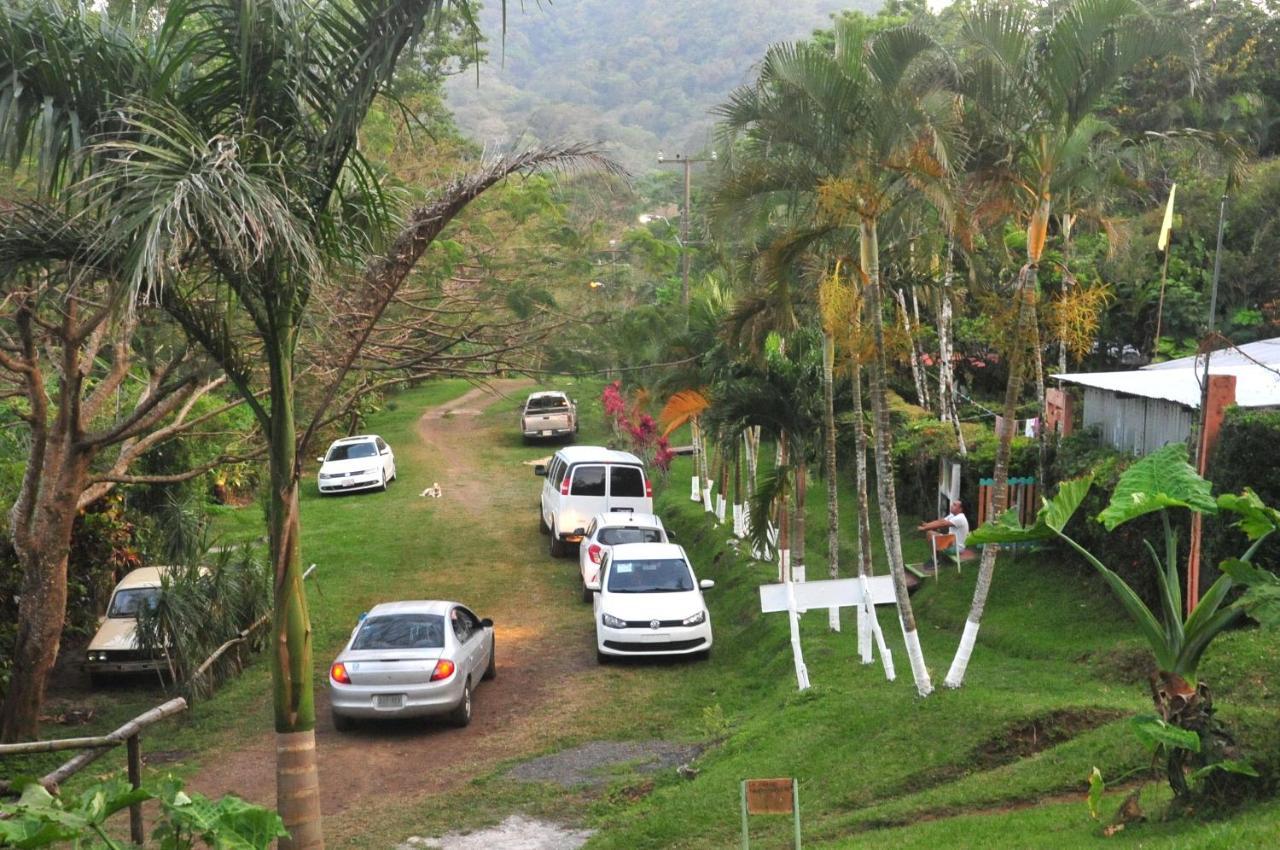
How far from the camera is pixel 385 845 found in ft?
35.5

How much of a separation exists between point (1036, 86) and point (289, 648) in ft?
25.2

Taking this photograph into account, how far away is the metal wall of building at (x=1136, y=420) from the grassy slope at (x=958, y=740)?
6.69 ft

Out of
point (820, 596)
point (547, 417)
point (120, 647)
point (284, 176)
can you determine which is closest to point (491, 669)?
point (120, 647)

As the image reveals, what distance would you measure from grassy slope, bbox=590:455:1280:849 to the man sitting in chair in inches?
76.2

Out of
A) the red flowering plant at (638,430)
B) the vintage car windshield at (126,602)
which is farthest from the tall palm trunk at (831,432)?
the red flowering plant at (638,430)

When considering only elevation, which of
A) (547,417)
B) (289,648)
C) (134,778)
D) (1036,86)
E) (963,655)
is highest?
(1036,86)

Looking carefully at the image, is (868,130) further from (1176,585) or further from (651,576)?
(651,576)

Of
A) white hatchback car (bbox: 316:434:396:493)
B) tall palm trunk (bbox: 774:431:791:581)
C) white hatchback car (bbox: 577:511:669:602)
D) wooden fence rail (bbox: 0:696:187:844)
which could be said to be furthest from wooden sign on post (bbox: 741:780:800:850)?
white hatchback car (bbox: 316:434:396:493)

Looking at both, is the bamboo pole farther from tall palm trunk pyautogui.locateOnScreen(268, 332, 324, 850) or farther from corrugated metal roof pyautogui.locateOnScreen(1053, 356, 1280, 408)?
corrugated metal roof pyautogui.locateOnScreen(1053, 356, 1280, 408)

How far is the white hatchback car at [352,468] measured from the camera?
33.1 metres

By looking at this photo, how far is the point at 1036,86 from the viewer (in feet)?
37.0

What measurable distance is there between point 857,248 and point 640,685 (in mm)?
6021

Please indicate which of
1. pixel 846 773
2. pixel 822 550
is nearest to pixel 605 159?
pixel 846 773

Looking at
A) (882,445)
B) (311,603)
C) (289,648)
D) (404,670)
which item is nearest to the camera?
(289,648)
